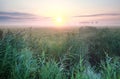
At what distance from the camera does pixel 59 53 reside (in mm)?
3139

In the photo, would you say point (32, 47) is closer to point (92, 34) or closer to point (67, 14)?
point (67, 14)

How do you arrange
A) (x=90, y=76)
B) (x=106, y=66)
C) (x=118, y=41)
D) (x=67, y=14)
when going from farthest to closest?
(x=118, y=41) → (x=67, y=14) → (x=106, y=66) → (x=90, y=76)

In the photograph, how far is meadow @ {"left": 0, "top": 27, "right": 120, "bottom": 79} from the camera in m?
2.61

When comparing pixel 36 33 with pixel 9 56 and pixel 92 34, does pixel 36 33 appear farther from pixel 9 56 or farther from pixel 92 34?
pixel 92 34

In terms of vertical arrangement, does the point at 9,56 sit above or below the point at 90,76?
above

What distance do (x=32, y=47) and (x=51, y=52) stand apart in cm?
25

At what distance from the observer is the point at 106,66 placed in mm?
3002

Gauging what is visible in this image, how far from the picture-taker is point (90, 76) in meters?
2.64

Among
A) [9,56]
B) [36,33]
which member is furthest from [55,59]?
[9,56]

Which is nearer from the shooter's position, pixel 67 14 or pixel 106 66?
pixel 106 66

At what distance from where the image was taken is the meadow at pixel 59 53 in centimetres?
261

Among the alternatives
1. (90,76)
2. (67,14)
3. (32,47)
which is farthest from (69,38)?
(90,76)

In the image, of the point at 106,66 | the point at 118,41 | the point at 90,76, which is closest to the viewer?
the point at 90,76

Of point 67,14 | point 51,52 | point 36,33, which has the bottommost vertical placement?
point 51,52
